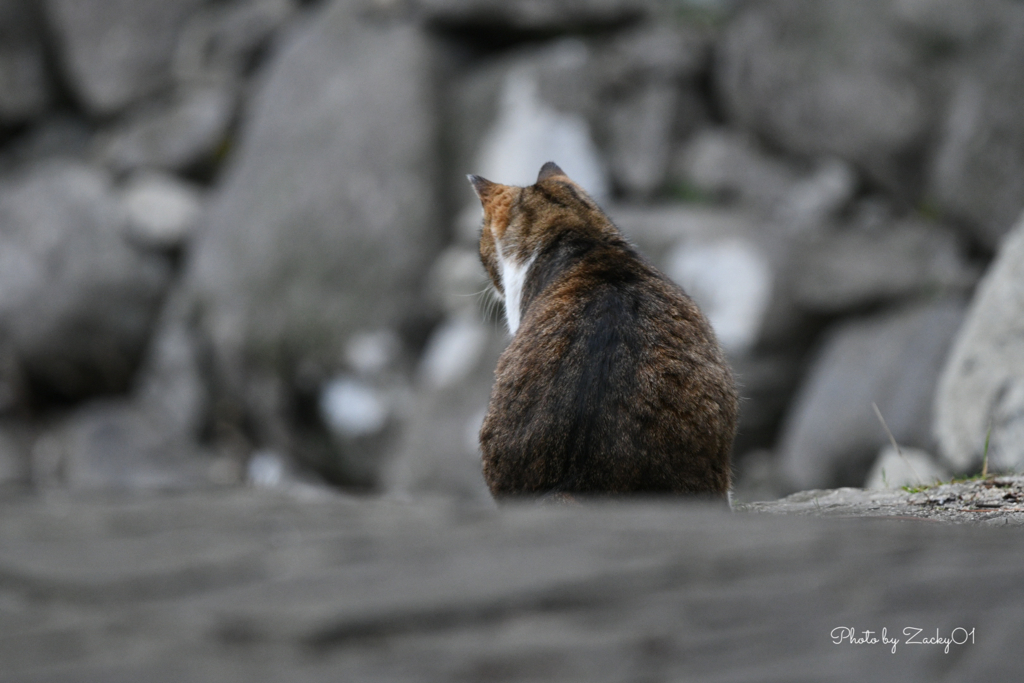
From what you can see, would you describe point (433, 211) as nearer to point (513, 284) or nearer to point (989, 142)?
point (989, 142)

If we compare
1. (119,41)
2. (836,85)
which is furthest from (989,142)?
(119,41)

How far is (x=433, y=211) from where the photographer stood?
10.3 meters

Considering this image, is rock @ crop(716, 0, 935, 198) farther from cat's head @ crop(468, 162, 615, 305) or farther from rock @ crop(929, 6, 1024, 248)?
cat's head @ crop(468, 162, 615, 305)

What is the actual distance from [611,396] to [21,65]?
13.5 m

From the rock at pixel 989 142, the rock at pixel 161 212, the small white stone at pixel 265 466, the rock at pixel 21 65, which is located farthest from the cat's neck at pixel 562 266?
the rock at pixel 21 65

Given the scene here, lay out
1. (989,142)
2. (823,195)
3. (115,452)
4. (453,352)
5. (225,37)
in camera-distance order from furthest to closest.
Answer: (225,37)
(115,452)
(453,352)
(823,195)
(989,142)

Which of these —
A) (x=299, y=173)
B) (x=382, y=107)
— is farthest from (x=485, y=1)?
(x=299, y=173)

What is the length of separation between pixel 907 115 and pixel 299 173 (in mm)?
6103

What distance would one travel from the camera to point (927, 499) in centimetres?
348

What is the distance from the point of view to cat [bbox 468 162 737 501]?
10.3ft

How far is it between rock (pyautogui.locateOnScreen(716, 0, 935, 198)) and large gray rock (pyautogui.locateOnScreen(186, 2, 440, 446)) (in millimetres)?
3377

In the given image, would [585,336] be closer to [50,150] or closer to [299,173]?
[299,173]

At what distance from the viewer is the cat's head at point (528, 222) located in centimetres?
430

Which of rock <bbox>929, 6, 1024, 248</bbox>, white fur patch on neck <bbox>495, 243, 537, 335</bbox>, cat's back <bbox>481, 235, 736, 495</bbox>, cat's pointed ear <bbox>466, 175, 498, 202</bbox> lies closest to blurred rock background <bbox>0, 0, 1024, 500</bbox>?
rock <bbox>929, 6, 1024, 248</bbox>
